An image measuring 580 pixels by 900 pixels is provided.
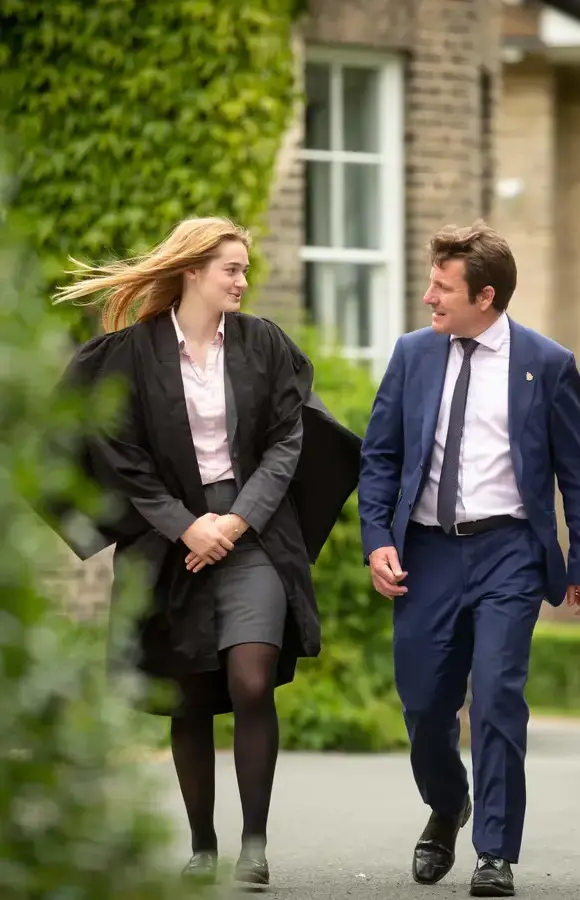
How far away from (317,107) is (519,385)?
22.6ft

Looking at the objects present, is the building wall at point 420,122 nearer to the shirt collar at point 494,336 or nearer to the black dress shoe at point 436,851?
the shirt collar at point 494,336

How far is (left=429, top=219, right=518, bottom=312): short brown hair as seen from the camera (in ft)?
Result: 20.1

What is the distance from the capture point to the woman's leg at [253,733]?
5777mm

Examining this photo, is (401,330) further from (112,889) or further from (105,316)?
(112,889)

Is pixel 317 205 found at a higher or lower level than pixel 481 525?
higher

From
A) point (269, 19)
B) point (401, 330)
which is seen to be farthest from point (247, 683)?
point (401, 330)

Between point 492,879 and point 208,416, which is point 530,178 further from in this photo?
point 492,879

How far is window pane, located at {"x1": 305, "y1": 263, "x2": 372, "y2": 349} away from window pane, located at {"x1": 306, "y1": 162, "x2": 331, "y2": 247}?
0.16 m

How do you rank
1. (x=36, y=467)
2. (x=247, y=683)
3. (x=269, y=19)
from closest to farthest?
(x=36, y=467) < (x=247, y=683) < (x=269, y=19)

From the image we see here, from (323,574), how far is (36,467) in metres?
8.25

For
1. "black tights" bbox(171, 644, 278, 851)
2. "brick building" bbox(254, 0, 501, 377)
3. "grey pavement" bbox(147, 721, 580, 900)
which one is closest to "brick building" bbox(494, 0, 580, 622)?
"brick building" bbox(254, 0, 501, 377)

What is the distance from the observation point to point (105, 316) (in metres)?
6.33

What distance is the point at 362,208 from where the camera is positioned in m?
12.9

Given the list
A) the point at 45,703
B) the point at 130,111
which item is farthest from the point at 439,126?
the point at 45,703
